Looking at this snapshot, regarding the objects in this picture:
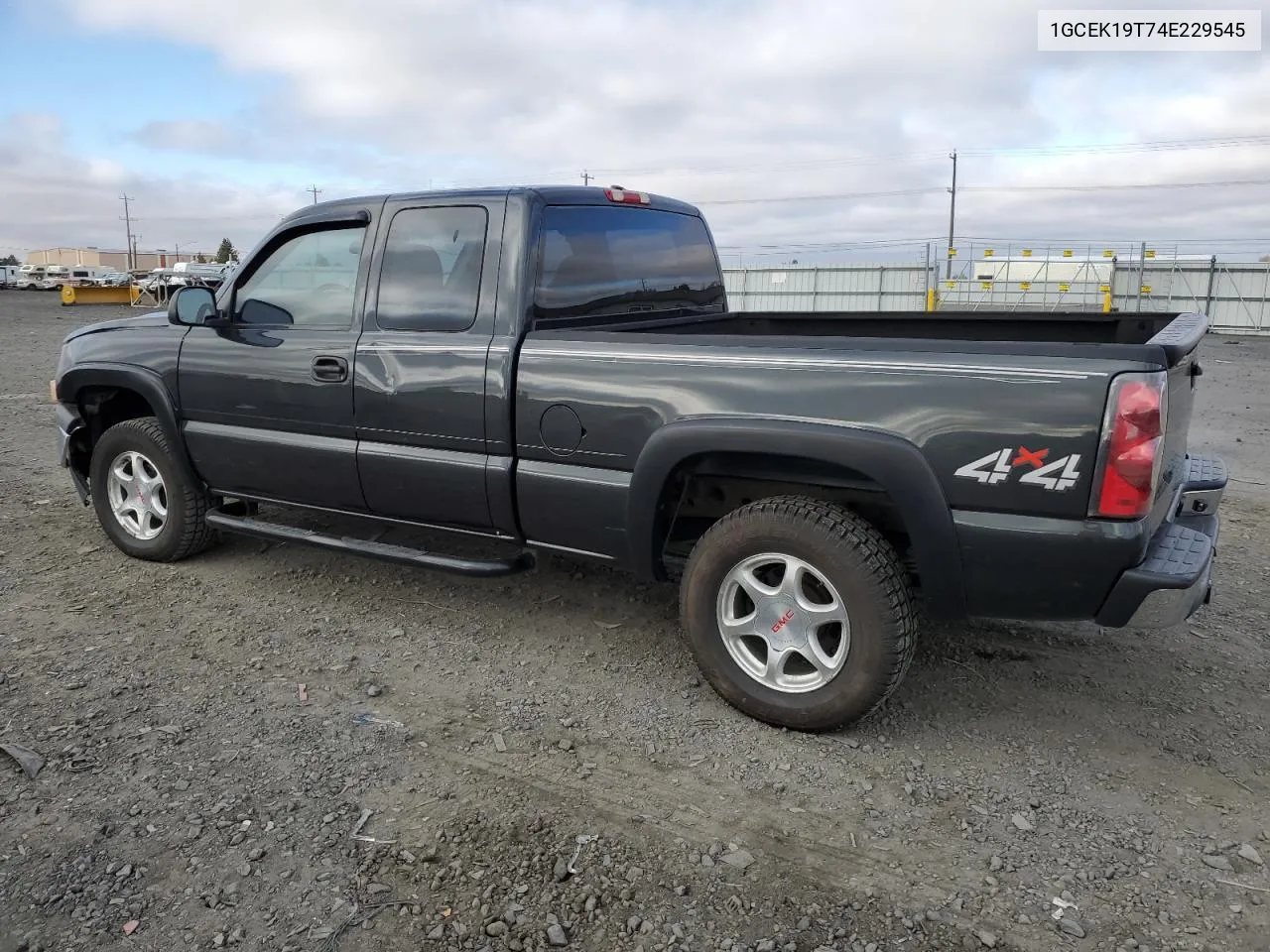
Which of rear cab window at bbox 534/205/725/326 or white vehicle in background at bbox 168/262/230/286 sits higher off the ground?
white vehicle in background at bbox 168/262/230/286

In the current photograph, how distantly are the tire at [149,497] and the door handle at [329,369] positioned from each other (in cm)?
116

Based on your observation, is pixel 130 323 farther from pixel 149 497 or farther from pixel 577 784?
pixel 577 784

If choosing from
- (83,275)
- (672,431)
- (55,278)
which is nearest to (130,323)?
(672,431)

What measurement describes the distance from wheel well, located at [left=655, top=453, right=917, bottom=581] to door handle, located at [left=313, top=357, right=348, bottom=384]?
1.55 metres

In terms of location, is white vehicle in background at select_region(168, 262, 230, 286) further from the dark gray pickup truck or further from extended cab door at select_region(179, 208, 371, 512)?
extended cab door at select_region(179, 208, 371, 512)

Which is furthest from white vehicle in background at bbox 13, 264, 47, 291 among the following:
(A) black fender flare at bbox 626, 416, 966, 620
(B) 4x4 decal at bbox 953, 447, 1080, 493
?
(B) 4x4 decal at bbox 953, 447, 1080, 493

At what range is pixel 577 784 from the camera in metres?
3.05

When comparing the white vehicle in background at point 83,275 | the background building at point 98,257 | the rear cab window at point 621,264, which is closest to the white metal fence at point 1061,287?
the rear cab window at point 621,264

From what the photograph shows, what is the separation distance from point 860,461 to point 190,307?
322cm

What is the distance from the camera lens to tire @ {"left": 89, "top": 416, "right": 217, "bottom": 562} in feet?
16.0

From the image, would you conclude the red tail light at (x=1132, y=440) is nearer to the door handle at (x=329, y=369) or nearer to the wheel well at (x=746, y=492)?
the wheel well at (x=746, y=492)

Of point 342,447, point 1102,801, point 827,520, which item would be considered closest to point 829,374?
point 827,520

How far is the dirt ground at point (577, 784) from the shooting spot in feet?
8.04

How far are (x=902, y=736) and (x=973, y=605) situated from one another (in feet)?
1.90
